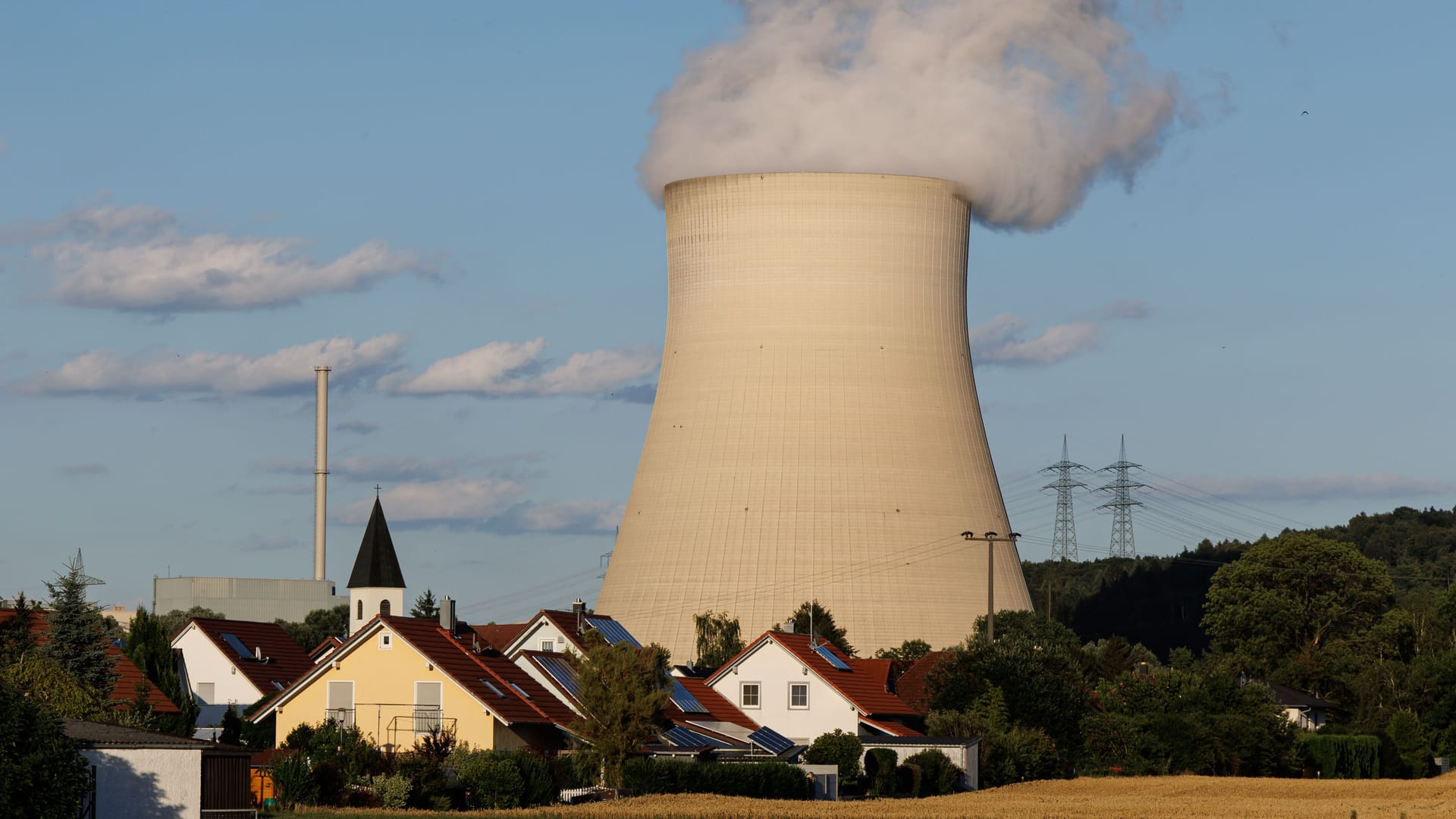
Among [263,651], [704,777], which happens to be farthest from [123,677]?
[704,777]

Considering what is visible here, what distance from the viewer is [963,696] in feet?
105

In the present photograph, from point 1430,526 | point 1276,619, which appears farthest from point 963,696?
point 1430,526

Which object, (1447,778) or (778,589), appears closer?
(1447,778)

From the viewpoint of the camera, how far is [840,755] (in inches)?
1072

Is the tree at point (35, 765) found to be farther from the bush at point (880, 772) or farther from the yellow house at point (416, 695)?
the bush at point (880, 772)

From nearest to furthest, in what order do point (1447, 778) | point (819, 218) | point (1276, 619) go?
1. point (1447, 778)
2. point (819, 218)
3. point (1276, 619)

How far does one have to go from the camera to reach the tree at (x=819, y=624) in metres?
38.6

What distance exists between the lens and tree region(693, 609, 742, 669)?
39.7 meters

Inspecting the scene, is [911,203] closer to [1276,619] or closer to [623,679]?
[623,679]

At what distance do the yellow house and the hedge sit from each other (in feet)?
6.56

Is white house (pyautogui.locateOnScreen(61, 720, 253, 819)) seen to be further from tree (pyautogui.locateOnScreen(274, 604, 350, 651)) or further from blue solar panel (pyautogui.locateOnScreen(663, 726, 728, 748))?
tree (pyautogui.locateOnScreen(274, 604, 350, 651))

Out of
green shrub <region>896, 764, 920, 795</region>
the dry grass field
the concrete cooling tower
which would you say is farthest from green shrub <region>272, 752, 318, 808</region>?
the concrete cooling tower

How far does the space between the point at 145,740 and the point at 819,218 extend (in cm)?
2181

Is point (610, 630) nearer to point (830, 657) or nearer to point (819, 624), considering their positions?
point (830, 657)
